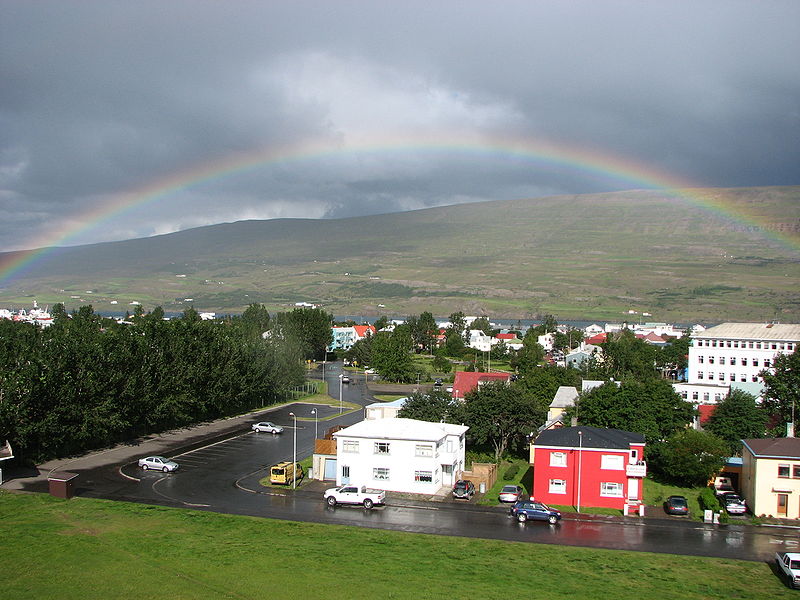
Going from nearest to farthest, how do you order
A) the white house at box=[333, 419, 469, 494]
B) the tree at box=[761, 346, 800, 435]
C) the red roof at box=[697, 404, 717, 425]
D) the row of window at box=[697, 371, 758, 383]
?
1. the white house at box=[333, 419, 469, 494]
2. the tree at box=[761, 346, 800, 435]
3. the red roof at box=[697, 404, 717, 425]
4. the row of window at box=[697, 371, 758, 383]

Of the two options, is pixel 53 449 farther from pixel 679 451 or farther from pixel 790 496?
pixel 790 496

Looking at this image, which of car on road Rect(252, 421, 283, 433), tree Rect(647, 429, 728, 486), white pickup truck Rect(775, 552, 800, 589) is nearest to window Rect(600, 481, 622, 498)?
tree Rect(647, 429, 728, 486)

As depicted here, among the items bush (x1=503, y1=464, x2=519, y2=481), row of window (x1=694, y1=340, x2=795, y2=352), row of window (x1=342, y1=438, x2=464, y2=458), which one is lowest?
bush (x1=503, y1=464, x2=519, y2=481)

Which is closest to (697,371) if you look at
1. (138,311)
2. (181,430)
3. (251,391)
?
(251,391)

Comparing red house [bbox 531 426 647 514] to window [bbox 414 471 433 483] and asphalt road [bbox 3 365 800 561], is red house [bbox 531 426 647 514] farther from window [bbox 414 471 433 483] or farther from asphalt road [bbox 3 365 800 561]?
window [bbox 414 471 433 483]

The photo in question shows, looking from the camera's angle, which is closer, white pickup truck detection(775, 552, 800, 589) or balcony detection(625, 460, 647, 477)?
white pickup truck detection(775, 552, 800, 589)

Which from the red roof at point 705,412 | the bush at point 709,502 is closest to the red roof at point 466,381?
the red roof at point 705,412
